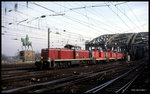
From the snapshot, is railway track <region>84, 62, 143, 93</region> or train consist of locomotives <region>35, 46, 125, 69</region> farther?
train consist of locomotives <region>35, 46, 125, 69</region>

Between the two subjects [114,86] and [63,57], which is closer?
[114,86]

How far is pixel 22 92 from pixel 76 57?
16845mm

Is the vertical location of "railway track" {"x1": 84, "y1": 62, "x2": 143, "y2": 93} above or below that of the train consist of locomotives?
below

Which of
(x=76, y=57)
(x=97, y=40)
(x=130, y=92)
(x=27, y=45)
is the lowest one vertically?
(x=130, y=92)

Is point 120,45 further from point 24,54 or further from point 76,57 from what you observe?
point 76,57

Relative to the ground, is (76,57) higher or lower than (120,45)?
lower

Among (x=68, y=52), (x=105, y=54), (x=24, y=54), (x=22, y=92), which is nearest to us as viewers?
(x=22, y=92)

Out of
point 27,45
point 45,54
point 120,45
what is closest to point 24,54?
point 27,45

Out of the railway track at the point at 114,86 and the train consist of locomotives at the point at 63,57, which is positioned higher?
the train consist of locomotives at the point at 63,57

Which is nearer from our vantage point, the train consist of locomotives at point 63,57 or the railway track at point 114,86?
the railway track at point 114,86

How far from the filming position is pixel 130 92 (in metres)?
8.58

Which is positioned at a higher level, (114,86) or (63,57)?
(63,57)

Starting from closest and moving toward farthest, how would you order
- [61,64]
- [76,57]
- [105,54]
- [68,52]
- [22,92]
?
[22,92] < [61,64] < [68,52] < [76,57] < [105,54]

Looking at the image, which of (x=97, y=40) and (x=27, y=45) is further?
(x=97, y=40)
